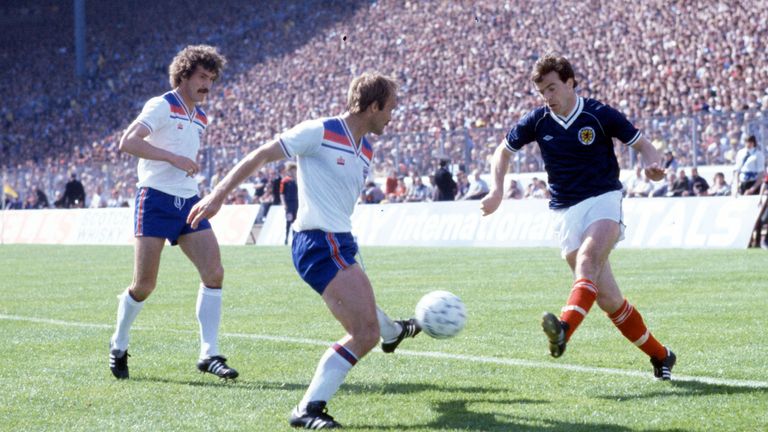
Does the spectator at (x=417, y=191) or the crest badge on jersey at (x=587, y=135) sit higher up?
the crest badge on jersey at (x=587, y=135)

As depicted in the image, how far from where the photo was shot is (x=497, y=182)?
7906mm

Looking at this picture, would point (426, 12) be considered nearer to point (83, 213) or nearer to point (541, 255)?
point (83, 213)

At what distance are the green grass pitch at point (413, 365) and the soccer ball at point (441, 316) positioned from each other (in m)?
0.39

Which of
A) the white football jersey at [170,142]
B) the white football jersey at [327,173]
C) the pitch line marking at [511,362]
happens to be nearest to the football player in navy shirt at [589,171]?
the pitch line marking at [511,362]

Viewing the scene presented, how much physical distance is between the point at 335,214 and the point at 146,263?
2.20m

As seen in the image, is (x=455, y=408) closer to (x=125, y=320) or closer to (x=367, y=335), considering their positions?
(x=367, y=335)

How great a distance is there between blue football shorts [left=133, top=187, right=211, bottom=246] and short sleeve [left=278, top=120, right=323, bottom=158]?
2.09m

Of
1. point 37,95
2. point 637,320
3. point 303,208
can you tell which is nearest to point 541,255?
point 637,320

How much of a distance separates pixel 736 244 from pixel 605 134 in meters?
15.9

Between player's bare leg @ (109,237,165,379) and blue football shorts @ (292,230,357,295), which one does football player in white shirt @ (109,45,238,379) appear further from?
blue football shorts @ (292,230,357,295)

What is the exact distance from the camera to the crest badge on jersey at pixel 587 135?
7.34 metres

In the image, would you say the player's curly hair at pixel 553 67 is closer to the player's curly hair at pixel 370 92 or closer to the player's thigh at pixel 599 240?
the player's thigh at pixel 599 240

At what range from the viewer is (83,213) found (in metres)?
37.4

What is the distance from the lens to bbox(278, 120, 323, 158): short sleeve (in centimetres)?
604
